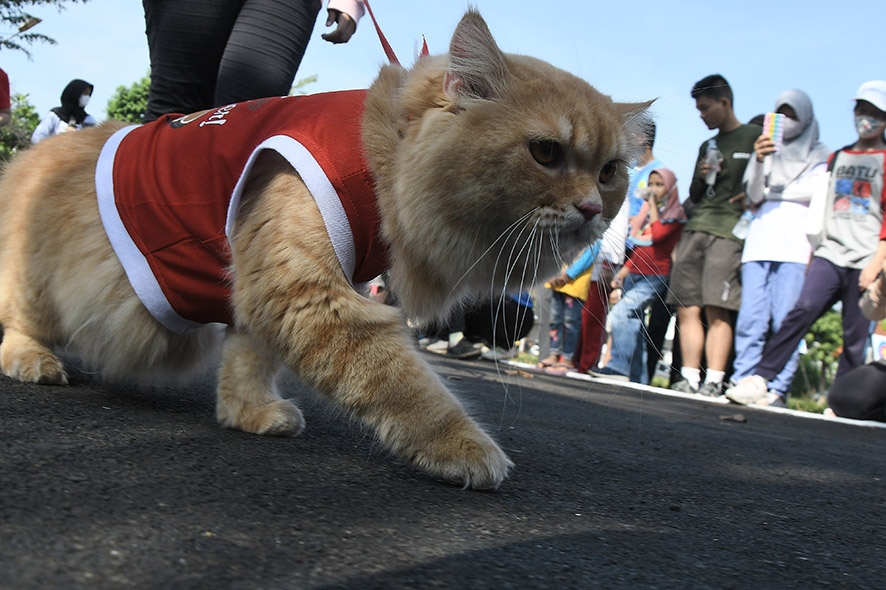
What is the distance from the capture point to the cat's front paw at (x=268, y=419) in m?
1.94

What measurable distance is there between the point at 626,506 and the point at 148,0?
2.34 meters

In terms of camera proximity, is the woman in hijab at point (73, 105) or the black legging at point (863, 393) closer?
the black legging at point (863, 393)

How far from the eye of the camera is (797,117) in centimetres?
556

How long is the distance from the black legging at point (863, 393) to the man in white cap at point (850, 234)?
240 mm

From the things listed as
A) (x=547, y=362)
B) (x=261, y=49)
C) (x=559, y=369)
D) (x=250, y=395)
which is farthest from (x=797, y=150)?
(x=250, y=395)

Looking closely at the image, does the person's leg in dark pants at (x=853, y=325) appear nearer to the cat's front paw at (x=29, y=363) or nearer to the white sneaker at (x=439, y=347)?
the white sneaker at (x=439, y=347)

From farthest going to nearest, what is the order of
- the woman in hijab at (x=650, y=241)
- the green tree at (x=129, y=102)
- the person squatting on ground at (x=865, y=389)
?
the green tree at (x=129, y=102) → the woman in hijab at (x=650, y=241) → the person squatting on ground at (x=865, y=389)

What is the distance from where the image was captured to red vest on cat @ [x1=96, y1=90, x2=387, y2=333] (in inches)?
68.7

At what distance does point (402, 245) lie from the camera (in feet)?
6.02

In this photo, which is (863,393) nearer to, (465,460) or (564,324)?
(564,324)

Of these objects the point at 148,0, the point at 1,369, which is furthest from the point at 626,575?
the point at 148,0

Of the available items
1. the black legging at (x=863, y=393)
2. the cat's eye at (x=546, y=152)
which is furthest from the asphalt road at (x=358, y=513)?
the black legging at (x=863, y=393)

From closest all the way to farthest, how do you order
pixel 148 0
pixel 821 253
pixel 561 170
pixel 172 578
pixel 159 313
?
1. pixel 172 578
2. pixel 561 170
3. pixel 159 313
4. pixel 148 0
5. pixel 821 253

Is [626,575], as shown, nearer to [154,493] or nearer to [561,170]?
[154,493]
